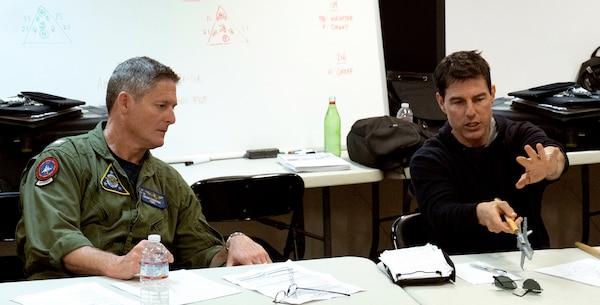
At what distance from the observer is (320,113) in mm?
4129

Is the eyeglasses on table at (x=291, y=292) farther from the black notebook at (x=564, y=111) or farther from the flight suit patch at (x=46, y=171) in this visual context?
the black notebook at (x=564, y=111)

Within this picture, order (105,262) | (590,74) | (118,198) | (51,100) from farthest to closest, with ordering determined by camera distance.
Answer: (590,74) → (51,100) → (118,198) → (105,262)

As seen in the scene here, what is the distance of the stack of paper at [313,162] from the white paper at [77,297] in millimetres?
1711

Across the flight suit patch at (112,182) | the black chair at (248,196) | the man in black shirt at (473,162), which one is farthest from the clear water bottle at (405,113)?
the flight suit patch at (112,182)

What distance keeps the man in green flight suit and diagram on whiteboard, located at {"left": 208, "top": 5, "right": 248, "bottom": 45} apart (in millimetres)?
1366

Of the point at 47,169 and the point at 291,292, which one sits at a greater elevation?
the point at 47,169

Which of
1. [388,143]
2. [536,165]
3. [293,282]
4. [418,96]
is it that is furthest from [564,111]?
[293,282]

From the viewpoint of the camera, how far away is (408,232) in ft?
8.46

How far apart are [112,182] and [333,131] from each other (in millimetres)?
1706

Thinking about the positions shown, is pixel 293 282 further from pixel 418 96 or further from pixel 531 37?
pixel 531 37

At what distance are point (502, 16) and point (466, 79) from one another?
217 centimetres

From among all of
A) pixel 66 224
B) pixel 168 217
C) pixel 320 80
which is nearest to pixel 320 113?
pixel 320 80

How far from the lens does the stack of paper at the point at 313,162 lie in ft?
11.5

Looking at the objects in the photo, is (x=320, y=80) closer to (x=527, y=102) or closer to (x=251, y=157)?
(x=251, y=157)
